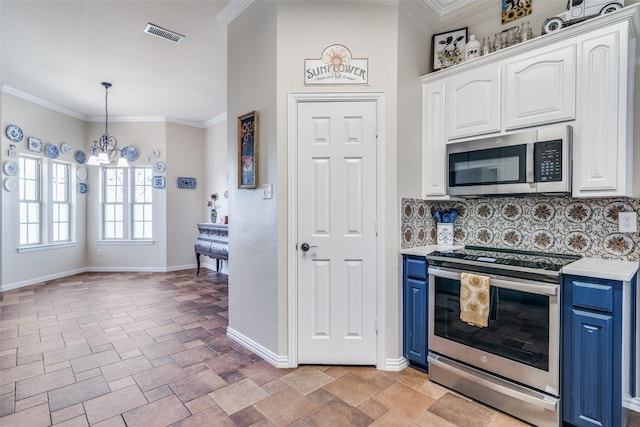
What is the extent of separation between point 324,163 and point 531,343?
1792 millimetres

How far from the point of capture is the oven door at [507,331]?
1.81 meters

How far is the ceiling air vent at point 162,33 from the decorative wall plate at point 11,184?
3.51 m

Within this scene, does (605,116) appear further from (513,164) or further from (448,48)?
(448,48)

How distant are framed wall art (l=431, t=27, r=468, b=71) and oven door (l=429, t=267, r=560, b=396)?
1.73 meters

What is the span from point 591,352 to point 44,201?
719cm

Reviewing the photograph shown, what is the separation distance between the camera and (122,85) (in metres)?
4.54

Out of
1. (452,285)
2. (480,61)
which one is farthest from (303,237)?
(480,61)

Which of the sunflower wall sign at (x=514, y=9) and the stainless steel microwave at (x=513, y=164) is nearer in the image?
the stainless steel microwave at (x=513, y=164)

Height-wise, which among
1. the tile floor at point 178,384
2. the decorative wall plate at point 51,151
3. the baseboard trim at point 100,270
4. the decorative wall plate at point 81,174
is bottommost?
the tile floor at point 178,384

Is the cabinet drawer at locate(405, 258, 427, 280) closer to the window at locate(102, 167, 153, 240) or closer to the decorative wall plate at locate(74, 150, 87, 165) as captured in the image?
the window at locate(102, 167, 153, 240)

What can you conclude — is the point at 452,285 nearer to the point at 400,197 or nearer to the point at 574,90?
the point at 400,197

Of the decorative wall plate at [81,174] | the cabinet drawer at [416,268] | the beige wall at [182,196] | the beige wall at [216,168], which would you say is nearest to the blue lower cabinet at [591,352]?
the cabinet drawer at [416,268]

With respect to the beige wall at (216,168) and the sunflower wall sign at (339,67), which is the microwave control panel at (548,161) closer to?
the sunflower wall sign at (339,67)

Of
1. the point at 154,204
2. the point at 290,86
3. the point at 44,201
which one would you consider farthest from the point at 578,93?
the point at 44,201
